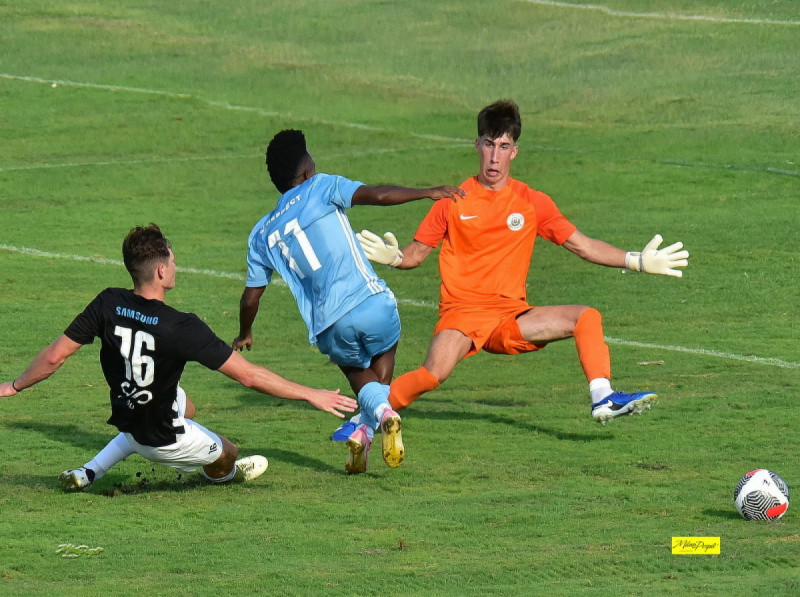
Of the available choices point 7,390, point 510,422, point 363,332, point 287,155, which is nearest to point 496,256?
point 510,422

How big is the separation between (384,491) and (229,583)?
6.02 feet

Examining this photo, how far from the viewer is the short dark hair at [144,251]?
7.11m

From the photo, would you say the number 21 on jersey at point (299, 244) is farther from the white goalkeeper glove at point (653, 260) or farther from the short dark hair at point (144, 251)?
the white goalkeeper glove at point (653, 260)

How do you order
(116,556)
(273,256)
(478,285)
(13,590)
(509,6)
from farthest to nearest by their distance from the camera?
(509,6) < (478,285) < (273,256) < (116,556) < (13,590)

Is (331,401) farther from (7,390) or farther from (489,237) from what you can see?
(489,237)

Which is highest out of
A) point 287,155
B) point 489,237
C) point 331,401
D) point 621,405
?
point 287,155

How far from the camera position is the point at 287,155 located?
8.30 m

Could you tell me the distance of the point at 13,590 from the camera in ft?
19.7

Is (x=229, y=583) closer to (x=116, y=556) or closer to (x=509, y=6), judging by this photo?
(x=116, y=556)

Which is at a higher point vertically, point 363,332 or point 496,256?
point 496,256

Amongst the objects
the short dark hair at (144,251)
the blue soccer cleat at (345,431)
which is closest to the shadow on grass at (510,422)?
the blue soccer cleat at (345,431)

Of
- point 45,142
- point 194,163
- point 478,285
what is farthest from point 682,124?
point 478,285

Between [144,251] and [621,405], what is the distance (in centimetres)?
311

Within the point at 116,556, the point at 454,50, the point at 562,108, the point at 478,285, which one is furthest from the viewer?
the point at 454,50
